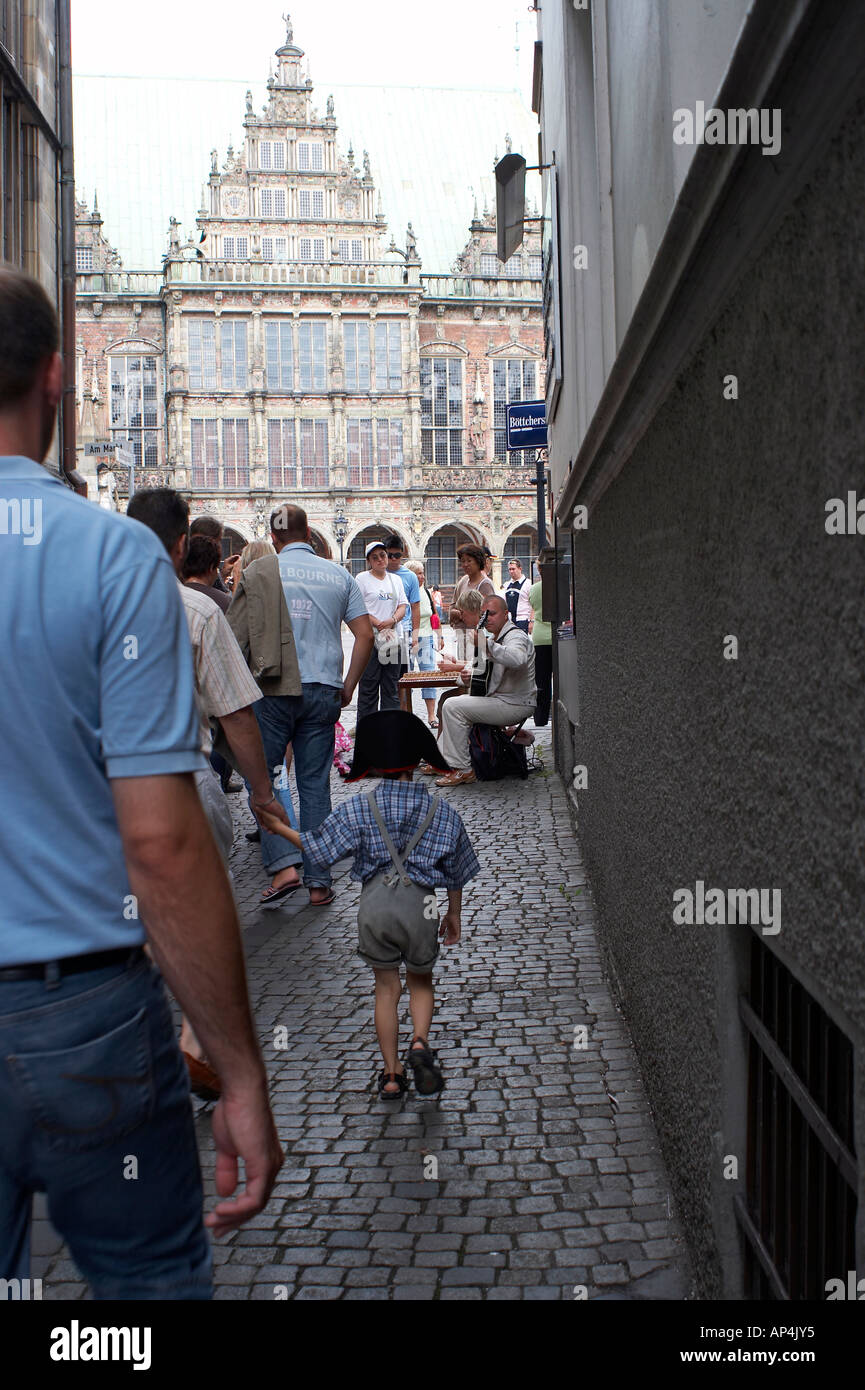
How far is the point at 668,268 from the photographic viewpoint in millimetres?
2836

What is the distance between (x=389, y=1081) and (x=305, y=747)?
126 inches

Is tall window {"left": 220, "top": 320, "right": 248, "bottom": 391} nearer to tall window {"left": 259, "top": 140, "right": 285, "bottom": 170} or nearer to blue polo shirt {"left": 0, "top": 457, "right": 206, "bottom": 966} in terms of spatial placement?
tall window {"left": 259, "top": 140, "right": 285, "bottom": 170}

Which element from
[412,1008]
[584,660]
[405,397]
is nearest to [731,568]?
[412,1008]

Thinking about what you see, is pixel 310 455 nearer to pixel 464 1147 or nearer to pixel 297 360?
pixel 297 360

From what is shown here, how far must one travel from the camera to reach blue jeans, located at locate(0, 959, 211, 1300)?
1603 millimetres

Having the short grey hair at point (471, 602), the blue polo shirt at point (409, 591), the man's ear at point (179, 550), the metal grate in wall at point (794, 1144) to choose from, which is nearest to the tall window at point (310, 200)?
the blue polo shirt at point (409, 591)

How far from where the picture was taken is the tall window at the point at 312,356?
48.0 meters

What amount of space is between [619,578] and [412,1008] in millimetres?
1676

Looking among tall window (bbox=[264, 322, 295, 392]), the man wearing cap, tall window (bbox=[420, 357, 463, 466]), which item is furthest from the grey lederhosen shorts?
tall window (bbox=[420, 357, 463, 466])

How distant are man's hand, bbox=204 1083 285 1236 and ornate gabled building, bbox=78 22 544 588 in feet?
150

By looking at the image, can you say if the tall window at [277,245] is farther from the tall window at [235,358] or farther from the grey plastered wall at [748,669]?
the grey plastered wall at [748,669]

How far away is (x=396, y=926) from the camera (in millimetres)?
4211

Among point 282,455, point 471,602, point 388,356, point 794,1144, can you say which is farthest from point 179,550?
point 388,356

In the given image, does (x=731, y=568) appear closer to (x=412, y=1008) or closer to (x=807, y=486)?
(x=807, y=486)
